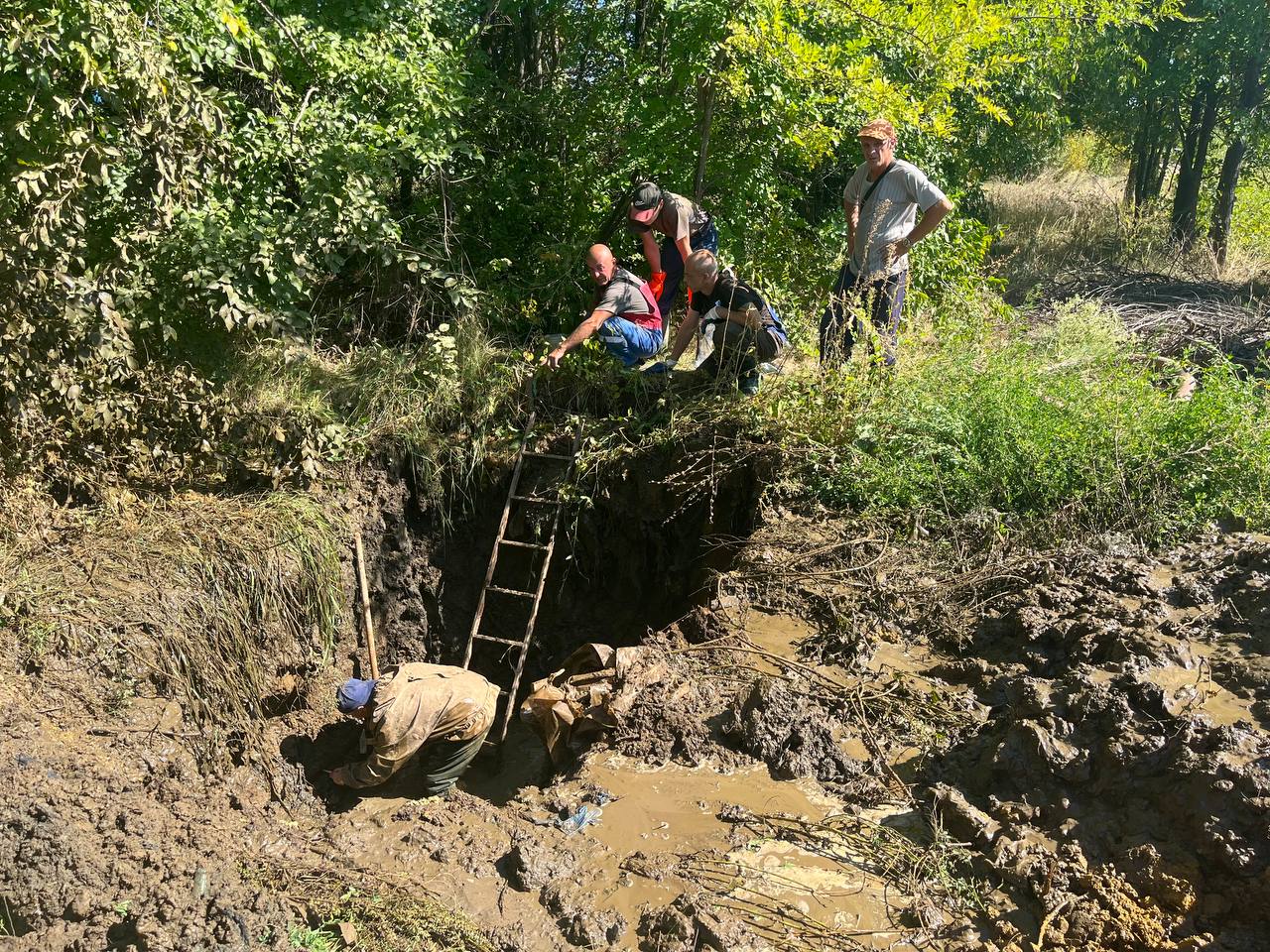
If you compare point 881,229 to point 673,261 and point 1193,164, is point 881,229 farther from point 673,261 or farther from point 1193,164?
point 1193,164

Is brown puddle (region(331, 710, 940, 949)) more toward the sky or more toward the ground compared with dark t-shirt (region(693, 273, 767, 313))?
more toward the ground

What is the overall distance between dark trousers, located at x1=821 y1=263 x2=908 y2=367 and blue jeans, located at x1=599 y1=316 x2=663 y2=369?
1079 millimetres

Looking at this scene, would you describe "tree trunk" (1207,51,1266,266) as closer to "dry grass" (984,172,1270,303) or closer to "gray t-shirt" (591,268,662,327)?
"dry grass" (984,172,1270,303)

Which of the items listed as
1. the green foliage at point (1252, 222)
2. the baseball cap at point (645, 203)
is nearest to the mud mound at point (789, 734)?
the baseball cap at point (645, 203)

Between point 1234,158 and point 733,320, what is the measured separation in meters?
9.81

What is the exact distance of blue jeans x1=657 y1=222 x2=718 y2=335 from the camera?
6.19 meters

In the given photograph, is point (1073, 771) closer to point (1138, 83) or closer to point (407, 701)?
point (407, 701)

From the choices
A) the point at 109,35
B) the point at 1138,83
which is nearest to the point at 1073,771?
the point at 109,35

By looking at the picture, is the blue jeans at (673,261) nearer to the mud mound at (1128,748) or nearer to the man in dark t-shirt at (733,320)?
the man in dark t-shirt at (733,320)

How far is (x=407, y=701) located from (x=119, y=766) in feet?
4.49

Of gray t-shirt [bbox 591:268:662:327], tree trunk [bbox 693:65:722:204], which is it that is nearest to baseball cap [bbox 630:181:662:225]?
gray t-shirt [bbox 591:268:662:327]

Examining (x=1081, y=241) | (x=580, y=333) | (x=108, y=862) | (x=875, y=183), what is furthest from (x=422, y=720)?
(x=1081, y=241)

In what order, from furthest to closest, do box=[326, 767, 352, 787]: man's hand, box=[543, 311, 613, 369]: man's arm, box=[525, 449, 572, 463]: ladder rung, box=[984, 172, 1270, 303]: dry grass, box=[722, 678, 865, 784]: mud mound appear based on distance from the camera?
box=[984, 172, 1270, 303]: dry grass
box=[525, 449, 572, 463]: ladder rung
box=[543, 311, 613, 369]: man's arm
box=[326, 767, 352, 787]: man's hand
box=[722, 678, 865, 784]: mud mound

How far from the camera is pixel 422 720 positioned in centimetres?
506
